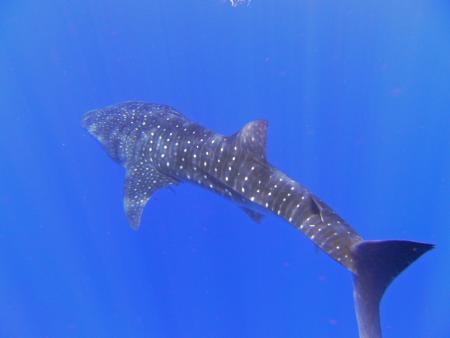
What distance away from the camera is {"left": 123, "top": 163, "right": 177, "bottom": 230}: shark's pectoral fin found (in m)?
6.48

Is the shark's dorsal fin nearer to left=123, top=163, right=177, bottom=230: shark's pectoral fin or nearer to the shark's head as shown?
left=123, top=163, right=177, bottom=230: shark's pectoral fin

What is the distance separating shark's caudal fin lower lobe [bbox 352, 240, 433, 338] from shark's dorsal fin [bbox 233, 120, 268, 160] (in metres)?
1.84

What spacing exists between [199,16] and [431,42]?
602 cm

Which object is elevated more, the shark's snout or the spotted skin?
the shark's snout

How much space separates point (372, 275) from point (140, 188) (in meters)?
4.27

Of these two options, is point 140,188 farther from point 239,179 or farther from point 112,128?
point 239,179

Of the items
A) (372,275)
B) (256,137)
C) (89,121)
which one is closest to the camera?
(372,275)

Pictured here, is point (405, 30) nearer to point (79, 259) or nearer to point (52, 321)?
point (79, 259)

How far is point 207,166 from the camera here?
17.9 feet

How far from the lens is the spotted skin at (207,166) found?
4215 mm

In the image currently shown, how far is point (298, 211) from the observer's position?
4.40 metres

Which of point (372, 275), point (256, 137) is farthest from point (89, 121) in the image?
point (372, 275)

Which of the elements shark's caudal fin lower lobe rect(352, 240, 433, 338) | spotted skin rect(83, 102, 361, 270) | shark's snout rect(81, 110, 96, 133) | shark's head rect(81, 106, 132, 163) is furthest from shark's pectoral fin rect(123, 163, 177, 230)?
shark's caudal fin lower lobe rect(352, 240, 433, 338)

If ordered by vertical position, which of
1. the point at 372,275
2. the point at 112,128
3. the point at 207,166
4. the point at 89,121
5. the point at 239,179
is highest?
the point at 89,121
